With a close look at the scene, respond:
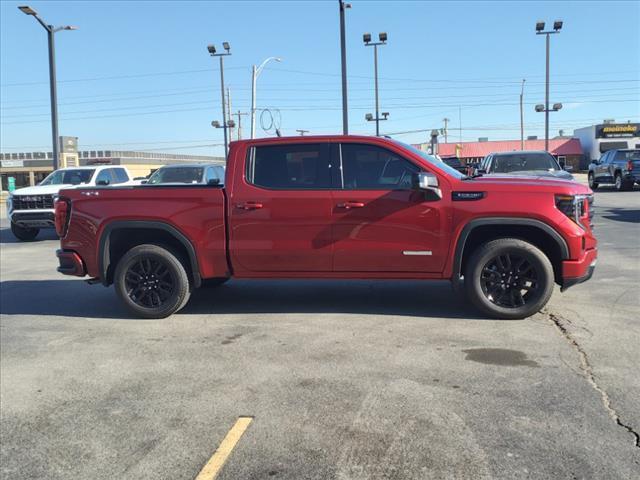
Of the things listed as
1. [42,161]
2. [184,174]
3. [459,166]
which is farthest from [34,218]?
[42,161]

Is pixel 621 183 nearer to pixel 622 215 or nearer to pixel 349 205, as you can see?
pixel 622 215

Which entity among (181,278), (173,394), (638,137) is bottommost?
(173,394)

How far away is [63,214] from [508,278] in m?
4.90

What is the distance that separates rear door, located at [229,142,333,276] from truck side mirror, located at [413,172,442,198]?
921mm

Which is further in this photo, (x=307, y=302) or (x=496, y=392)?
(x=307, y=302)

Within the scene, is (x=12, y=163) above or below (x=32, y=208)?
above

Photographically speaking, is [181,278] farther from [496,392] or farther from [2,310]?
[496,392]

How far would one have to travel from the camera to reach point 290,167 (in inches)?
246

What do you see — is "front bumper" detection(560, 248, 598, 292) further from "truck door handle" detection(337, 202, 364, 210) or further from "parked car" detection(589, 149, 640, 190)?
"parked car" detection(589, 149, 640, 190)

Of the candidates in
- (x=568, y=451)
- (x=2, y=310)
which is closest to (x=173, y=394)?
(x=568, y=451)

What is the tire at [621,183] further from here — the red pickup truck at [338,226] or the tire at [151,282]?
the tire at [151,282]

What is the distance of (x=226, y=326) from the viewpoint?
19.9ft

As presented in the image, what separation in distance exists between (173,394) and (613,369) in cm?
334

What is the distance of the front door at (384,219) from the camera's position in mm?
5863
